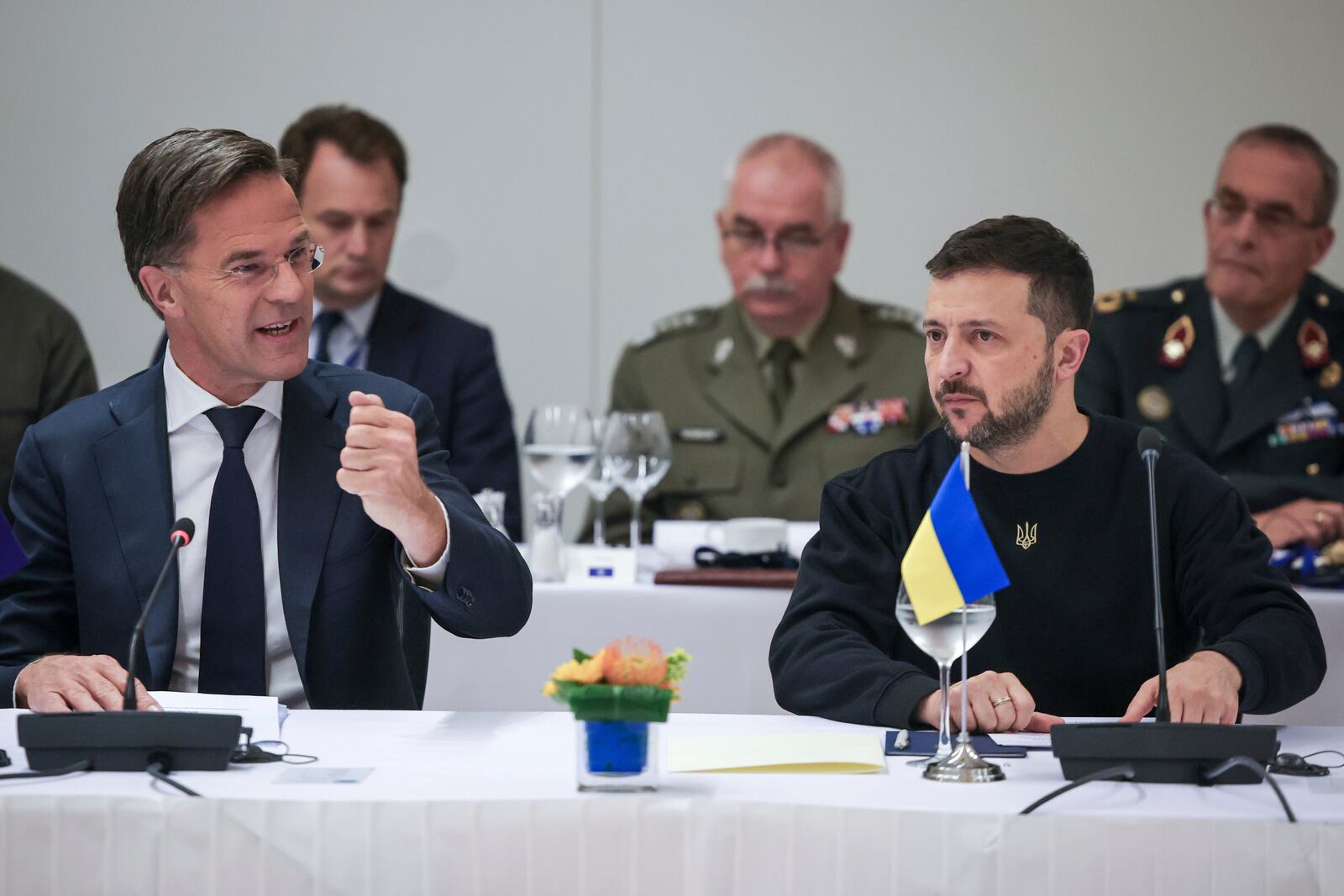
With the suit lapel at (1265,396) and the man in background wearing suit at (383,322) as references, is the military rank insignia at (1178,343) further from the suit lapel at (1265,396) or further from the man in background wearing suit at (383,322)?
the man in background wearing suit at (383,322)

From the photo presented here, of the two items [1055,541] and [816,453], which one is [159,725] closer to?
[1055,541]

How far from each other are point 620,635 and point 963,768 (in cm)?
145

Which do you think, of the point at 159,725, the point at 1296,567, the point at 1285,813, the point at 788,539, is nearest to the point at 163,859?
the point at 159,725

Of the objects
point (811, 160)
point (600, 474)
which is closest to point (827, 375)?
point (811, 160)

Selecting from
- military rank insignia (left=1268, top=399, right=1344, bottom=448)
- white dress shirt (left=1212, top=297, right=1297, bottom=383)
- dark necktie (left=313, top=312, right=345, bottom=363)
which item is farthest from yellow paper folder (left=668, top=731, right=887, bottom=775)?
white dress shirt (left=1212, top=297, right=1297, bottom=383)

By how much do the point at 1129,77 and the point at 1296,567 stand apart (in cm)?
230

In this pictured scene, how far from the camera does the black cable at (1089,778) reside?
4.43 ft

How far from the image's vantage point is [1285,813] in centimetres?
136

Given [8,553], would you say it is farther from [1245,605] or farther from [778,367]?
[778,367]

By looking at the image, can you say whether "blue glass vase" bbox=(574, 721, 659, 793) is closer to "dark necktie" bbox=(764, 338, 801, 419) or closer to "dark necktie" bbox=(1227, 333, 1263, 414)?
"dark necktie" bbox=(764, 338, 801, 419)

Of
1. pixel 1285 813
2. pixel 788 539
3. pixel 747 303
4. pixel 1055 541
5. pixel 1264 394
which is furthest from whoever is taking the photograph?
pixel 747 303

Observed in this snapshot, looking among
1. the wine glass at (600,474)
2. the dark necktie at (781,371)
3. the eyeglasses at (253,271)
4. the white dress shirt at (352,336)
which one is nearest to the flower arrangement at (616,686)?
the eyeglasses at (253,271)

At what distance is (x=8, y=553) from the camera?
5.83 ft

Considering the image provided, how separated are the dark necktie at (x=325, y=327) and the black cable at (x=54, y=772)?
114 inches
